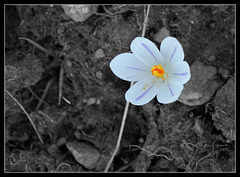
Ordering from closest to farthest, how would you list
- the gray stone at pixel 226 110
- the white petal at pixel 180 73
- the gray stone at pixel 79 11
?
1. the white petal at pixel 180 73
2. the gray stone at pixel 226 110
3. the gray stone at pixel 79 11

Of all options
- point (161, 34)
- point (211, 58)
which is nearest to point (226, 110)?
point (211, 58)

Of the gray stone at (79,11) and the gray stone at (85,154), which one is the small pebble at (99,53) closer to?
the gray stone at (79,11)

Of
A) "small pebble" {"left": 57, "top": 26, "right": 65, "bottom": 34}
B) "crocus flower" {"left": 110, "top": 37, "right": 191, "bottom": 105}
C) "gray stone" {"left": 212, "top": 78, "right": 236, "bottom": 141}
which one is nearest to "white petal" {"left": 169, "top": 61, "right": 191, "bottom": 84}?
"crocus flower" {"left": 110, "top": 37, "right": 191, "bottom": 105}

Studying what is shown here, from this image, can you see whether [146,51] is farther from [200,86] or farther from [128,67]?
[200,86]

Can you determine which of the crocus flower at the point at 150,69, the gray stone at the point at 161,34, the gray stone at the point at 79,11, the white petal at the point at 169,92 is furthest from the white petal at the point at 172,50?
the gray stone at the point at 79,11

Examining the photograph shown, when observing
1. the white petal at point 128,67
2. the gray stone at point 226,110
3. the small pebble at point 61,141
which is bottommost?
the small pebble at point 61,141
